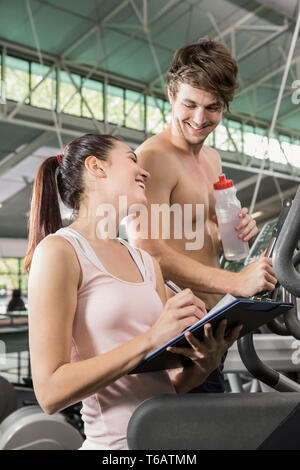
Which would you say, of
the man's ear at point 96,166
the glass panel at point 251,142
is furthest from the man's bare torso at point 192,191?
the glass panel at point 251,142

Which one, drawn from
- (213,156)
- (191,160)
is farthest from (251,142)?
(191,160)

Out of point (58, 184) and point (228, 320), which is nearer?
point (228, 320)

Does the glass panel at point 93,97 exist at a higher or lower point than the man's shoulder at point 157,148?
higher

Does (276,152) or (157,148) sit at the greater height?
(276,152)

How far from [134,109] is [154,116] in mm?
470

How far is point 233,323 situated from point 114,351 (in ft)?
0.66

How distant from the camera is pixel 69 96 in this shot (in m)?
10.1

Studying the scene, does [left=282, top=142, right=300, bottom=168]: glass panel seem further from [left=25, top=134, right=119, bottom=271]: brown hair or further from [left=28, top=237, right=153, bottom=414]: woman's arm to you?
[left=28, top=237, right=153, bottom=414]: woman's arm

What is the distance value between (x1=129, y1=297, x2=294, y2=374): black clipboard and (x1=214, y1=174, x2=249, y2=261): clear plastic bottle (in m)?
0.49

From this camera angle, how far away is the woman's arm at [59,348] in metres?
0.88

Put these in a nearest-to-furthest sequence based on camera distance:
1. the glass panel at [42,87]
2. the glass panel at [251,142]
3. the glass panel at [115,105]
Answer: the glass panel at [42,87], the glass panel at [115,105], the glass panel at [251,142]

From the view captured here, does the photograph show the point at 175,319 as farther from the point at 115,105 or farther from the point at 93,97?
the point at 115,105

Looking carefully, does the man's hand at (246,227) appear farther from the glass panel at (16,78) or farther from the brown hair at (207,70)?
the glass panel at (16,78)

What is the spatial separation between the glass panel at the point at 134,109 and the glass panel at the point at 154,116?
18cm
